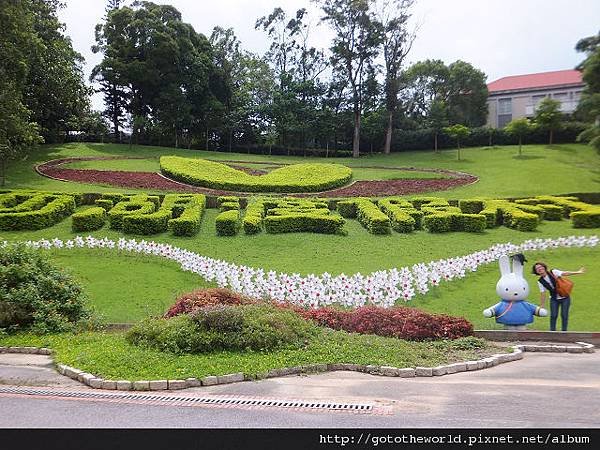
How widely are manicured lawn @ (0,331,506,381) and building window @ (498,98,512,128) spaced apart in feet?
147

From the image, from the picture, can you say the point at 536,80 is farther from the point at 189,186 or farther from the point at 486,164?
the point at 189,186

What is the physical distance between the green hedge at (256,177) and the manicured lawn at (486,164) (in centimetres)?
313

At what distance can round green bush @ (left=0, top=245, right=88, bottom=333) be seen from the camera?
29.9ft

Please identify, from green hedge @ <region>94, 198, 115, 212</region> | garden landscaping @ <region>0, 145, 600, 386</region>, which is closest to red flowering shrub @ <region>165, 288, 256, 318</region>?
garden landscaping @ <region>0, 145, 600, 386</region>

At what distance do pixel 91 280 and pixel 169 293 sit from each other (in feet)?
6.77

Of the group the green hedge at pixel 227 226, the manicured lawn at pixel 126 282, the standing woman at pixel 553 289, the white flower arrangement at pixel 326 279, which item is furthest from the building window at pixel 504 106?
the standing woman at pixel 553 289

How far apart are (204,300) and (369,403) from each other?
14.0 feet

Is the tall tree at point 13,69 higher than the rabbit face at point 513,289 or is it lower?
higher

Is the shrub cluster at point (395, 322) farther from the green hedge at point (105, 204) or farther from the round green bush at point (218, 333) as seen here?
the green hedge at point (105, 204)

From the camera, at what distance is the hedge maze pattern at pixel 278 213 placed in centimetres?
1591

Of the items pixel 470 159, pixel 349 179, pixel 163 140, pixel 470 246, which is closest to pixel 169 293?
pixel 470 246

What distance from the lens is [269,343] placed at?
7461 millimetres

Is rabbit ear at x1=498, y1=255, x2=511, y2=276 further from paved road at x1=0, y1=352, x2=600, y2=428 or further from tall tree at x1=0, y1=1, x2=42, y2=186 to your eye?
tall tree at x1=0, y1=1, x2=42, y2=186

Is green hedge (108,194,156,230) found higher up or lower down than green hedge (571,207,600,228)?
higher up
